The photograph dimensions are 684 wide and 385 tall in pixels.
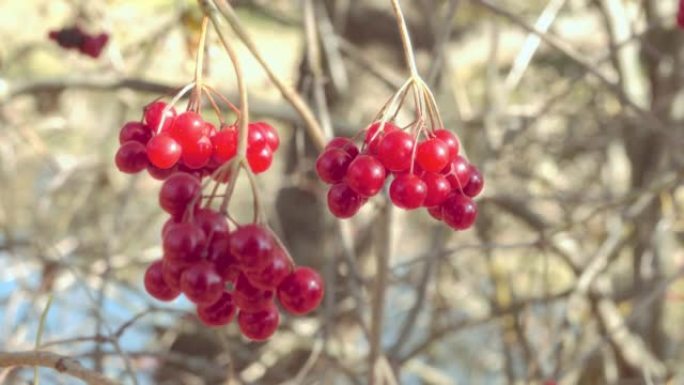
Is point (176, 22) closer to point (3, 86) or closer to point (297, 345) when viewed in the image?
point (3, 86)

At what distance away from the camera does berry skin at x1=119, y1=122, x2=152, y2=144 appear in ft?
3.32

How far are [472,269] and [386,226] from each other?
2.03 metres

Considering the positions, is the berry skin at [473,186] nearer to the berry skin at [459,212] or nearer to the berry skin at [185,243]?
the berry skin at [459,212]

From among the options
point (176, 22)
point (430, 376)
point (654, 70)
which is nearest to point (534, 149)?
point (654, 70)

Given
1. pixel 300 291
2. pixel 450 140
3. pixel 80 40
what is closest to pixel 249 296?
pixel 300 291

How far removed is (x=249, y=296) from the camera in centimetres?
90

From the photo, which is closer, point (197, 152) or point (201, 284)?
point (201, 284)

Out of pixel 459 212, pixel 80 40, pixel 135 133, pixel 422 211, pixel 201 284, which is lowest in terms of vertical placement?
pixel 201 284

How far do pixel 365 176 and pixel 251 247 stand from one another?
0.19 meters

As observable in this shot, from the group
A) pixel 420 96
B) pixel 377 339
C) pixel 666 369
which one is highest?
pixel 666 369

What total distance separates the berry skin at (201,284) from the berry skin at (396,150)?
0.81ft

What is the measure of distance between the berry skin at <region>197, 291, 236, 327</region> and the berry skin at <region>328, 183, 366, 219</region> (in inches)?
5.6

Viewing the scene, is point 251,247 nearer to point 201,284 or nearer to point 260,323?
point 201,284

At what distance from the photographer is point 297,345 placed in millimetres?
2611
